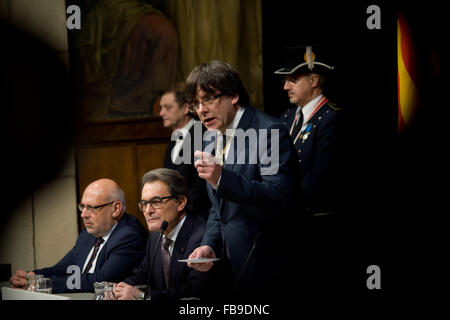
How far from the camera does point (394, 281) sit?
2.46 meters

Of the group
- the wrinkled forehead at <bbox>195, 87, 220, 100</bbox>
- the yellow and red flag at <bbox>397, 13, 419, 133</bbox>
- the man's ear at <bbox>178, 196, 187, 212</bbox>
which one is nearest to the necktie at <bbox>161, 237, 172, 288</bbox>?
the man's ear at <bbox>178, 196, 187, 212</bbox>

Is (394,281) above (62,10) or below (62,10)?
below

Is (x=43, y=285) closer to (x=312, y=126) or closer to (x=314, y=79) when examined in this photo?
(x=312, y=126)

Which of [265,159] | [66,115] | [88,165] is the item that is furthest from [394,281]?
[88,165]

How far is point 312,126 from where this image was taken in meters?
2.72

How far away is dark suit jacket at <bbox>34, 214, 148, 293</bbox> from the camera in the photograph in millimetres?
2939

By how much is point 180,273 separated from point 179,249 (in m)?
0.13

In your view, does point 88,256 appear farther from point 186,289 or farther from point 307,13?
point 307,13

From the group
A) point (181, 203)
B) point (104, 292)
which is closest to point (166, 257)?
point (181, 203)

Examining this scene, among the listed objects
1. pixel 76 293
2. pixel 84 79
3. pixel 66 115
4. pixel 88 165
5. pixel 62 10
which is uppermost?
pixel 62 10

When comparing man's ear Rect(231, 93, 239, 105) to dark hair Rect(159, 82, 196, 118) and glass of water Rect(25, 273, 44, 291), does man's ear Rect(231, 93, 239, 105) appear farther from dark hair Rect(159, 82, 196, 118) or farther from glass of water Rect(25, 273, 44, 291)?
glass of water Rect(25, 273, 44, 291)

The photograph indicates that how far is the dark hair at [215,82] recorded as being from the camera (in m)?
2.31
